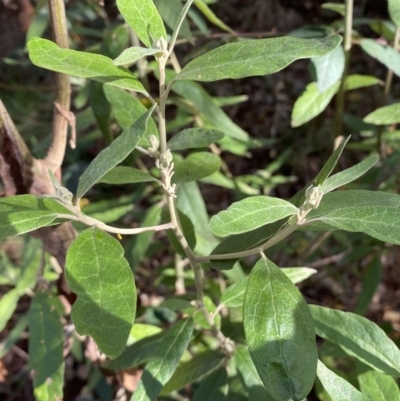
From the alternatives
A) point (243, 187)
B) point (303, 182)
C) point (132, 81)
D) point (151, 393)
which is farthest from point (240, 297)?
point (303, 182)

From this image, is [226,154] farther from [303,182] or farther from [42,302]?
[42,302]

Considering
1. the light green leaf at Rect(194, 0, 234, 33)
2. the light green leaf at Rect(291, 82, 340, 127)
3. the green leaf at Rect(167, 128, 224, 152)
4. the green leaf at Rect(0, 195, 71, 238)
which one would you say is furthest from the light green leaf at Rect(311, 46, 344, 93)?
the green leaf at Rect(0, 195, 71, 238)

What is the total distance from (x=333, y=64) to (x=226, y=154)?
5.80 feet

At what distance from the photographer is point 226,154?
9.48 feet

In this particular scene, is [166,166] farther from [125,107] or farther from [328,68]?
[328,68]

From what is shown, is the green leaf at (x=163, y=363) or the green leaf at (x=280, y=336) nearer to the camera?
the green leaf at (x=280, y=336)

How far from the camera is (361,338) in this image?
84cm

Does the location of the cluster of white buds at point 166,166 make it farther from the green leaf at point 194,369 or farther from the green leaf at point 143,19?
the green leaf at point 194,369

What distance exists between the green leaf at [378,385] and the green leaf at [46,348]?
600mm

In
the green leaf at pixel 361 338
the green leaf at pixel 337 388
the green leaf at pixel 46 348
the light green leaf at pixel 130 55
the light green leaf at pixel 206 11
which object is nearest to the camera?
the light green leaf at pixel 130 55

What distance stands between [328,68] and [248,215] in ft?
2.22

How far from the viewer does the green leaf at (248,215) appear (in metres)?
0.59

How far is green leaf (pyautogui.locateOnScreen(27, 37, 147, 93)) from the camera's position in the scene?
581 millimetres

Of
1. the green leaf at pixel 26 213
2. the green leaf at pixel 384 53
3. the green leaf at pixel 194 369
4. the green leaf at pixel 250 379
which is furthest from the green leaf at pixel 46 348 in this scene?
the green leaf at pixel 384 53
